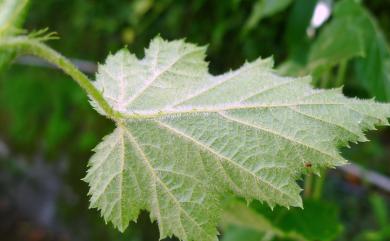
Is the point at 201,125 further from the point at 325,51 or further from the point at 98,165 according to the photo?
the point at 325,51

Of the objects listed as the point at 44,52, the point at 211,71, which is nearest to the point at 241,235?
the point at 44,52

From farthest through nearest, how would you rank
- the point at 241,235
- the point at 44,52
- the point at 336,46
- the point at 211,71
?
the point at 211,71 → the point at 241,235 → the point at 336,46 → the point at 44,52

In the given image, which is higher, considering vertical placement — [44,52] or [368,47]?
[44,52]

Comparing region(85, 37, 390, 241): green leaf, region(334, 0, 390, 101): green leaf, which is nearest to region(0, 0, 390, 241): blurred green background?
region(334, 0, 390, 101): green leaf

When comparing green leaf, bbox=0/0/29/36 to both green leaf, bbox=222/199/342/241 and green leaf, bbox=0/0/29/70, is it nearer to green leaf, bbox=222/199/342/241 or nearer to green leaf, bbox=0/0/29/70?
green leaf, bbox=0/0/29/70

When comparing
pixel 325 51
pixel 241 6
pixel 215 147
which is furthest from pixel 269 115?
pixel 241 6

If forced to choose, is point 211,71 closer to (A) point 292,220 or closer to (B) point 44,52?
(A) point 292,220
